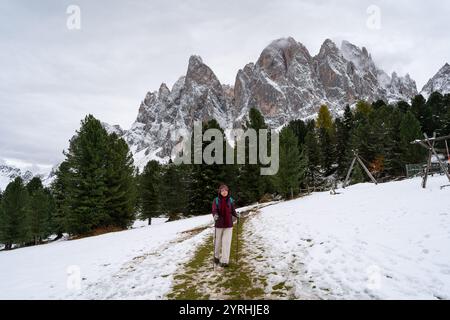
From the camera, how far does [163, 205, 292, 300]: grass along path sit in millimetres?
5449

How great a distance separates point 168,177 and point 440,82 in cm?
21656

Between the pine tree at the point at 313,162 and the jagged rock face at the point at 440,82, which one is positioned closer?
the pine tree at the point at 313,162

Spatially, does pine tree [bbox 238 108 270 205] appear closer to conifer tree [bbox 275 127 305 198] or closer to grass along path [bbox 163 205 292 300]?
conifer tree [bbox 275 127 305 198]

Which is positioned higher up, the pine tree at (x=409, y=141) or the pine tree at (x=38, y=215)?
the pine tree at (x=409, y=141)

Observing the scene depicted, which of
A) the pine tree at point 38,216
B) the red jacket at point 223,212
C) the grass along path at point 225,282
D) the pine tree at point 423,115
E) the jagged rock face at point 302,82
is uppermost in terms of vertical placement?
the jagged rock face at point 302,82

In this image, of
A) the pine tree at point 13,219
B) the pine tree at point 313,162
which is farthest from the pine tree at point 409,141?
the pine tree at point 13,219

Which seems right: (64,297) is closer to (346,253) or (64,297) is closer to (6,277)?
(6,277)

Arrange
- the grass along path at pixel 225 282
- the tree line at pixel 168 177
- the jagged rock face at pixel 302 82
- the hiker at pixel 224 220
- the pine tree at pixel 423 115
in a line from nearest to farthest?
the grass along path at pixel 225 282
the hiker at pixel 224 220
the tree line at pixel 168 177
the pine tree at pixel 423 115
the jagged rock face at pixel 302 82

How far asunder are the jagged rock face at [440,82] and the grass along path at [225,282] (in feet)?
722

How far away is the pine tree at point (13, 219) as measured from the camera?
34531mm

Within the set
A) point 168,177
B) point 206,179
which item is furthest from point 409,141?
point 168,177

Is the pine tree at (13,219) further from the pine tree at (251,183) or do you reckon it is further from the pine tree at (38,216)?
the pine tree at (251,183)

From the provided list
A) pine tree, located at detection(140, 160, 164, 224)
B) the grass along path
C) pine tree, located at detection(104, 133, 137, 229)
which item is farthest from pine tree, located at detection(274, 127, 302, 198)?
the grass along path

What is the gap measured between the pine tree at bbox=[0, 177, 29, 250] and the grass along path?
3752 cm
